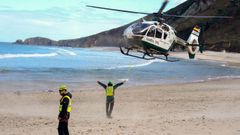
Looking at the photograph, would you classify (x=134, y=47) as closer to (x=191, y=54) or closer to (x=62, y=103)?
(x=191, y=54)

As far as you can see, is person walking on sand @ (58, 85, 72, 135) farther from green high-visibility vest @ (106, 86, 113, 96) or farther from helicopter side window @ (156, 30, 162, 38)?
helicopter side window @ (156, 30, 162, 38)

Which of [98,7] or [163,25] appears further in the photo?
[163,25]

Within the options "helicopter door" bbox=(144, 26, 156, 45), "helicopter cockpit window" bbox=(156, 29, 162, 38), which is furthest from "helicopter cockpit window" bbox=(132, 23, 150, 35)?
"helicopter cockpit window" bbox=(156, 29, 162, 38)

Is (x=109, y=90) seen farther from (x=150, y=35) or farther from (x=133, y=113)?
(x=150, y=35)

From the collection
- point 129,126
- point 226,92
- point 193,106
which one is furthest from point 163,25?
point 129,126

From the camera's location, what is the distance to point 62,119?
11.0 metres

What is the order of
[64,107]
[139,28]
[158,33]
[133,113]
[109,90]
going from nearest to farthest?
[64,107]
[109,90]
[133,113]
[139,28]
[158,33]

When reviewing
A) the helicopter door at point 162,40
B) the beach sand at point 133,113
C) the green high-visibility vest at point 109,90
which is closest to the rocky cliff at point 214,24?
the beach sand at point 133,113

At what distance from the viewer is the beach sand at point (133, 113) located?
43.3ft

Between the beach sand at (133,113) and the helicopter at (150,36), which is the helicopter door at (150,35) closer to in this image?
the helicopter at (150,36)

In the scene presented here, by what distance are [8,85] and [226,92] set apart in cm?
1294

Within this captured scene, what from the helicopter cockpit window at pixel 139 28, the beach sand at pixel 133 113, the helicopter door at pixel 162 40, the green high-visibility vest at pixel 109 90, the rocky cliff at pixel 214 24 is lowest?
the beach sand at pixel 133 113

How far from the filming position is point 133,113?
17125 mm

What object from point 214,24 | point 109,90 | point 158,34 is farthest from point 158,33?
point 214,24
